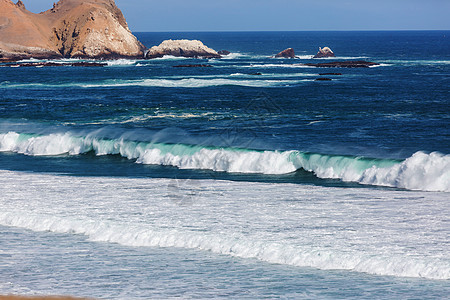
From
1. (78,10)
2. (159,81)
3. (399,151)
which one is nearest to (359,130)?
(399,151)

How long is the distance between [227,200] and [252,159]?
650cm

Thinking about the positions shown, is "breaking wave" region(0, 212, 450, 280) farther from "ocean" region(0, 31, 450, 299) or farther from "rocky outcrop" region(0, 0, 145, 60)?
"rocky outcrop" region(0, 0, 145, 60)

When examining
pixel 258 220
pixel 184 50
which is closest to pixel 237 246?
pixel 258 220

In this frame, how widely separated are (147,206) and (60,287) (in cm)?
541

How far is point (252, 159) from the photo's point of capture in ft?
73.8

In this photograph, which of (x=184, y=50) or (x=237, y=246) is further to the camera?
(x=184, y=50)

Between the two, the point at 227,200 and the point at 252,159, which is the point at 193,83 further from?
the point at 227,200

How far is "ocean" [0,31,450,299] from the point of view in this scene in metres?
10.6

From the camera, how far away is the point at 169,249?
1232 cm

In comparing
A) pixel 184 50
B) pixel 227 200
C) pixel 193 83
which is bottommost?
pixel 193 83

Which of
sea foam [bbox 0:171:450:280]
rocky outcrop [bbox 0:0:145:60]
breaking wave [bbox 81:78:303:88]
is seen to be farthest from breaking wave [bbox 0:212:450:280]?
rocky outcrop [bbox 0:0:145:60]

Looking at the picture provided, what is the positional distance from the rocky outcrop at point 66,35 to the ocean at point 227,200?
7018cm

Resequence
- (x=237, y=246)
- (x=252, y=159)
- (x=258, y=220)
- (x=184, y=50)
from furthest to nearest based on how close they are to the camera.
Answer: (x=184, y=50) → (x=252, y=159) → (x=258, y=220) → (x=237, y=246)

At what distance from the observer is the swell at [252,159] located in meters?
19.2
